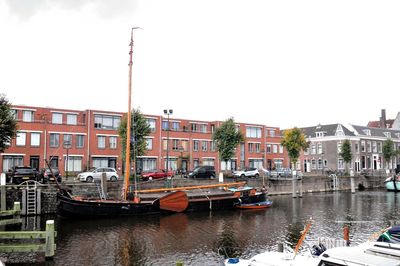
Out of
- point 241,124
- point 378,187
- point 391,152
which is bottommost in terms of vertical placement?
point 378,187

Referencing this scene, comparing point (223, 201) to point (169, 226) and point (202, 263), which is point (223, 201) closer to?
point (169, 226)

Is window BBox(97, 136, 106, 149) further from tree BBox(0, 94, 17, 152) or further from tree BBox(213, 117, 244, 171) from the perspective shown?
tree BBox(0, 94, 17, 152)

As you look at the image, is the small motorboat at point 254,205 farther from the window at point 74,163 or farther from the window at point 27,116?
the window at point 27,116

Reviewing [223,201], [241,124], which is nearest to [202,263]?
[223,201]

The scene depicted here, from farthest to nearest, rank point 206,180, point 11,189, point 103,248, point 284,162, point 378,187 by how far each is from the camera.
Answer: point 284,162 < point 378,187 < point 206,180 < point 11,189 < point 103,248

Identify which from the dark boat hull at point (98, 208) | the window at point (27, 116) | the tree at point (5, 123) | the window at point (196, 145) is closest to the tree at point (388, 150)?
the window at point (196, 145)

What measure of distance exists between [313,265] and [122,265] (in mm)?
9676

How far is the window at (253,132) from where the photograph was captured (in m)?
77.8

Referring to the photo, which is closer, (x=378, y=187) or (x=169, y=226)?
(x=169, y=226)

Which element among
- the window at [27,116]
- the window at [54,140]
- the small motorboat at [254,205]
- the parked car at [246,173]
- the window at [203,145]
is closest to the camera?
the small motorboat at [254,205]

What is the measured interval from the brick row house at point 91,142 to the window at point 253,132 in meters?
4.33

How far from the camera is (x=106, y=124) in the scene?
60.7 metres

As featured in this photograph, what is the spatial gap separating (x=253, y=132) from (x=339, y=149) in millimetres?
19460

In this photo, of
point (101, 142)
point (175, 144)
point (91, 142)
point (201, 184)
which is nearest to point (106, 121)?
point (101, 142)
